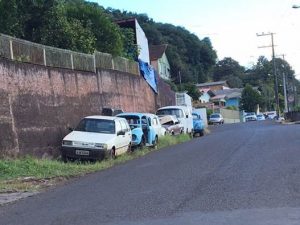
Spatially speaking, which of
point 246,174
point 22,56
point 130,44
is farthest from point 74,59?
point 130,44

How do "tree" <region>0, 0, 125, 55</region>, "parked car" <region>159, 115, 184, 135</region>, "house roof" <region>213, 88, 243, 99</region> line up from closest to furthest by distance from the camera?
1. "tree" <region>0, 0, 125, 55</region>
2. "parked car" <region>159, 115, 184, 135</region>
3. "house roof" <region>213, 88, 243, 99</region>

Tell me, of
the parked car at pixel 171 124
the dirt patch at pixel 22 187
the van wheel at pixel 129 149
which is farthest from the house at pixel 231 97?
the dirt patch at pixel 22 187

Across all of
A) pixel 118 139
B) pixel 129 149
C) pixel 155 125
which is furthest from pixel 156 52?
pixel 118 139

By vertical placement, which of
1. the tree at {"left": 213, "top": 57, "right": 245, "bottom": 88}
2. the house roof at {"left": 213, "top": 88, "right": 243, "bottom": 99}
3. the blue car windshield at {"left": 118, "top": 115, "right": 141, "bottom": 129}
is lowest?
the blue car windshield at {"left": 118, "top": 115, "right": 141, "bottom": 129}

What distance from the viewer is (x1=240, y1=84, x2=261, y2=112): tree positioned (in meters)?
119

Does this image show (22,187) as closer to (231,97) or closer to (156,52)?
(156,52)

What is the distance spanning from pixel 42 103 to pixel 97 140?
121 inches

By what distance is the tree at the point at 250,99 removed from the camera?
11919cm

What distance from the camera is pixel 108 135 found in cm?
2041

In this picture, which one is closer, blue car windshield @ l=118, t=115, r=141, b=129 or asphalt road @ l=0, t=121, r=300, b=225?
asphalt road @ l=0, t=121, r=300, b=225

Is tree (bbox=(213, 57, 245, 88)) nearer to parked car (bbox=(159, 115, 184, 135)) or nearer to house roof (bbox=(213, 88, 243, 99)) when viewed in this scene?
house roof (bbox=(213, 88, 243, 99))

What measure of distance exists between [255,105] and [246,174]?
110 meters

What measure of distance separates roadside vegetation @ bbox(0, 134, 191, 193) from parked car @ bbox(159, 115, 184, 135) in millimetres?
13836

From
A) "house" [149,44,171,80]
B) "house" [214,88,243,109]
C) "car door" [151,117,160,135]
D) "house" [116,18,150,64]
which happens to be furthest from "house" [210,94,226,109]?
"car door" [151,117,160,135]
